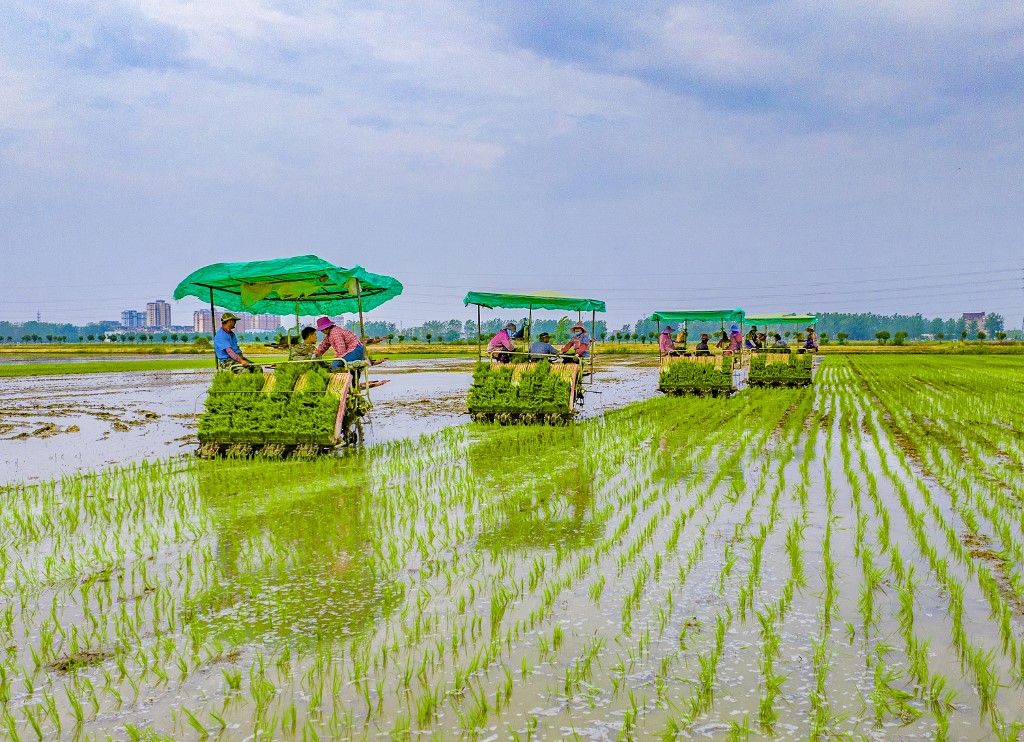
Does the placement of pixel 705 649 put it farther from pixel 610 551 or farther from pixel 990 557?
pixel 990 557

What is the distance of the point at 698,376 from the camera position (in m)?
19.3

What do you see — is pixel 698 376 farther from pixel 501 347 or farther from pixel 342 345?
pixel 342 345

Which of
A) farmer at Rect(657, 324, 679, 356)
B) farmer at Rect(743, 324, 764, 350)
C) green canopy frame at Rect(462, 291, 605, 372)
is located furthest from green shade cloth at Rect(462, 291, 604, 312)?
farmer at Rect(743, 324, 764, 350)

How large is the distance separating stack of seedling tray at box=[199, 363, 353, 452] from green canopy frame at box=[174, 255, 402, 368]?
3.96 ft

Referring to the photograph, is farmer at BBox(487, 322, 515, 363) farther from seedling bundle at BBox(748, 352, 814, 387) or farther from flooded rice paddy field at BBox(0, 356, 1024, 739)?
seedling bundle at BBox(748, 352, 814, 387)

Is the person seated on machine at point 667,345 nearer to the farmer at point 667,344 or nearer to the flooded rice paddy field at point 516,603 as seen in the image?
the farmer at point 667,344

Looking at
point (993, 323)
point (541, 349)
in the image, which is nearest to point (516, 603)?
point (541, 349)

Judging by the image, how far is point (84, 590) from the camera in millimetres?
4648

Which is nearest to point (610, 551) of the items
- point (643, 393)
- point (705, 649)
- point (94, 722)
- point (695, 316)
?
point (705, 649)

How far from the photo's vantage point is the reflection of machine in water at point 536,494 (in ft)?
19.4

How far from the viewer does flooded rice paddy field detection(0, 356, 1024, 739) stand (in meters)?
3.20

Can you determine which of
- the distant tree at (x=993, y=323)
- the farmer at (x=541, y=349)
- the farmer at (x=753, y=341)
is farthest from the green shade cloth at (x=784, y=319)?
the distant tree at (x=993, y=323)

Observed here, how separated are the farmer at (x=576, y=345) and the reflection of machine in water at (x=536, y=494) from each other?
2856 millimetres

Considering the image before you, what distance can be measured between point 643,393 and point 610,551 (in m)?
16.3
